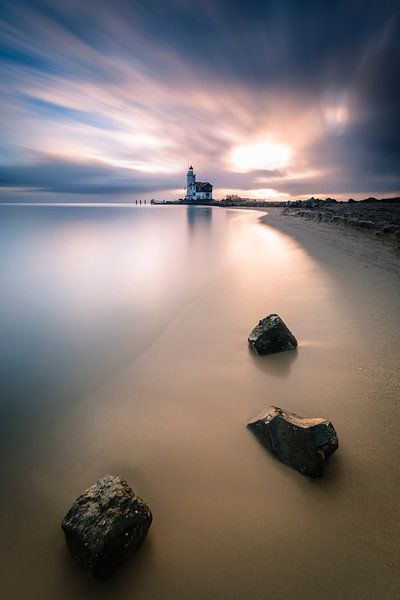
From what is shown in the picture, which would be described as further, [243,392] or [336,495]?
[243,392]

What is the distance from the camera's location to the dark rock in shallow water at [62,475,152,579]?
1407 mm

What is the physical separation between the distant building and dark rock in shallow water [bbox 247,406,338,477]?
442 feet

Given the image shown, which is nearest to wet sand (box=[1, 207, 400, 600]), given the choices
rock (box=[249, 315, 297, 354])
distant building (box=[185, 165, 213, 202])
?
rock (box=[249, 315, 297, 354])

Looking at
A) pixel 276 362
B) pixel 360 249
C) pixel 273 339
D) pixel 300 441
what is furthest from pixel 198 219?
pixel 300 441

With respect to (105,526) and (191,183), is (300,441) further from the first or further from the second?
(191,183)

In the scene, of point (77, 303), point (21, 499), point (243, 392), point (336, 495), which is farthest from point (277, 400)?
point (77, 303)

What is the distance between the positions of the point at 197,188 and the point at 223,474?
136 metres

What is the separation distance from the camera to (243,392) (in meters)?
2.80

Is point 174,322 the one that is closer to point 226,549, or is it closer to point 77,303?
point 77,303

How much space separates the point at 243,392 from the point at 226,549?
138 centimetres

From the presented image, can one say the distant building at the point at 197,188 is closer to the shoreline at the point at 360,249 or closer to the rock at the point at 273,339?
the shoreline at the point at 360,249

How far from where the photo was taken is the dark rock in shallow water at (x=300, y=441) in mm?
1861

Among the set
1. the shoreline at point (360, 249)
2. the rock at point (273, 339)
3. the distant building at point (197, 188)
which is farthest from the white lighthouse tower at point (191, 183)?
the rock at point (273, 339)

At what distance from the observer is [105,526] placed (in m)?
1.46
